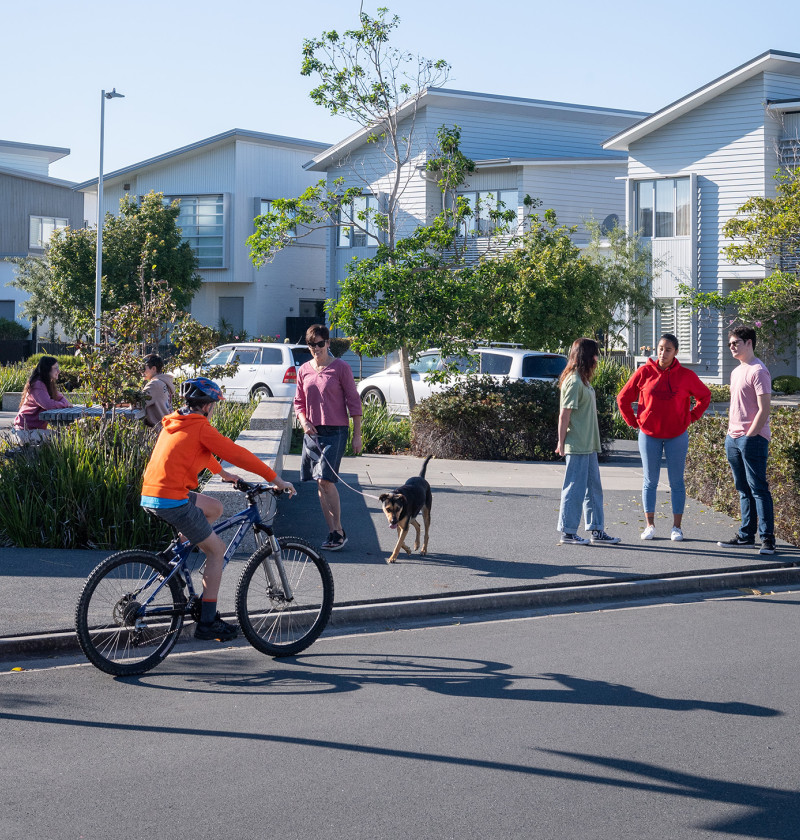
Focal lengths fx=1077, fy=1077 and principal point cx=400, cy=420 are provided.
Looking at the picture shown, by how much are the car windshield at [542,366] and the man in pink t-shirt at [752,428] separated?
934 centimetres

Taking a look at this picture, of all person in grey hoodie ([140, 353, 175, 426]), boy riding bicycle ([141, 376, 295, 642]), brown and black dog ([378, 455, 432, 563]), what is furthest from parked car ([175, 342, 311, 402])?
boy riding bicycle ([141, 376, 295, 642])

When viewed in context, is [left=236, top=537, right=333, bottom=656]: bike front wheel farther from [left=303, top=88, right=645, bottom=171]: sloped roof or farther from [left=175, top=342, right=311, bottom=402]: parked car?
[left=303, top=88, right=645, bottom=171]: sloped roof

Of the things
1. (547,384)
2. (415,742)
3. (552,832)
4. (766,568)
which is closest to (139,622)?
(415,742)

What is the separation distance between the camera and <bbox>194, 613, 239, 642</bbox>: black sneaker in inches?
262

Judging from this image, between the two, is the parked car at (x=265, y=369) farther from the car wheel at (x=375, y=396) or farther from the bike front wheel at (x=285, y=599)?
the bike front wheel at (x=285, y=599)

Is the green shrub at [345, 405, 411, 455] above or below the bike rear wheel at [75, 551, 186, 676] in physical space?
above

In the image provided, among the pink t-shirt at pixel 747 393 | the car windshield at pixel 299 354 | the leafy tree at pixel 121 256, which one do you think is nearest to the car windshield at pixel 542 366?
the car windshield at pixel 299 354

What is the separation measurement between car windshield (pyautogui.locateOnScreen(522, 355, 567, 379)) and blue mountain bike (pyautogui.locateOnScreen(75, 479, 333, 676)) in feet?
42.3

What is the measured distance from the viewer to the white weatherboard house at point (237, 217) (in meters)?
44.7

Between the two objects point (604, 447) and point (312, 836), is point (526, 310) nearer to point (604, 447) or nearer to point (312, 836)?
point (604, 447)

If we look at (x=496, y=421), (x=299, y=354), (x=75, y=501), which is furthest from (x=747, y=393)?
(x=299, y=354)

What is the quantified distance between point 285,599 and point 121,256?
33790 millimetres

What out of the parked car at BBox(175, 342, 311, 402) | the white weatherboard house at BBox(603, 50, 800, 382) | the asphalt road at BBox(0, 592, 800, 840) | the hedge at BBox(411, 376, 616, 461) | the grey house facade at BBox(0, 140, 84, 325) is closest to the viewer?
the asphalt road at BBox(0, 592, 800, 840)

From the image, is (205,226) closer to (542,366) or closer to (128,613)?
(542,366)
